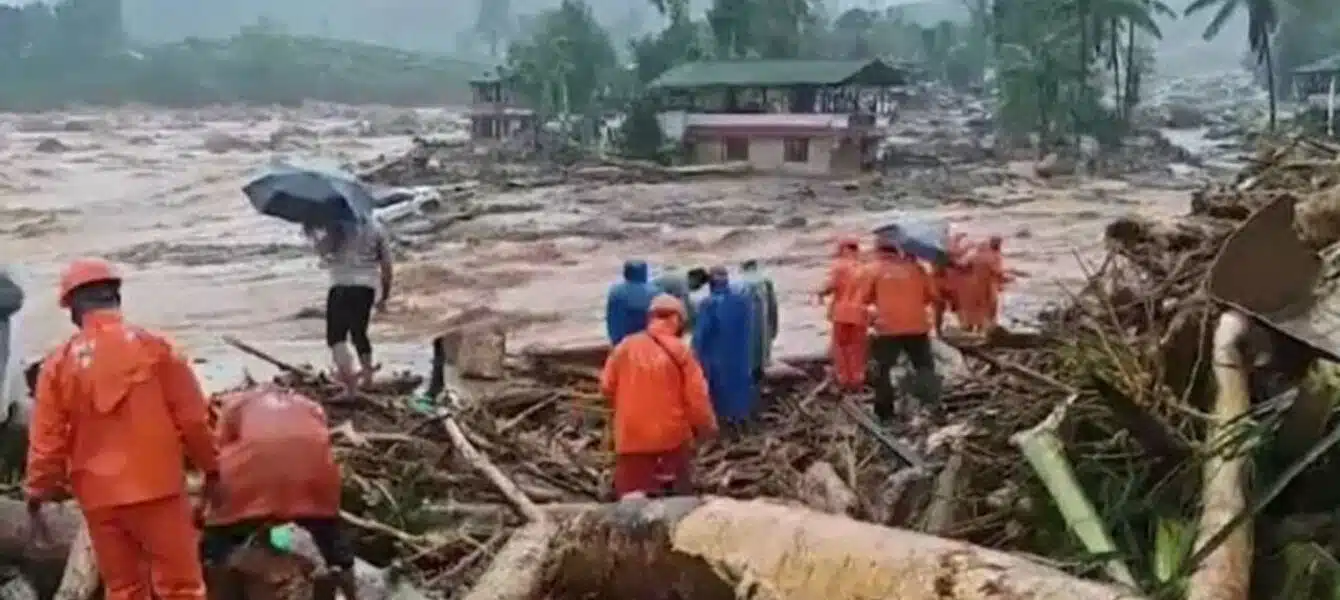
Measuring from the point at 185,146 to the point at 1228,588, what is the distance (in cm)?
6729

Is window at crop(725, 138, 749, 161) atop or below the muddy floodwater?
atop

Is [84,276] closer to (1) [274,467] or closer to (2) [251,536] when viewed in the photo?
(1) [274,467]

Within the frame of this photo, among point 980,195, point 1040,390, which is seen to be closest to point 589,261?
point 980,195

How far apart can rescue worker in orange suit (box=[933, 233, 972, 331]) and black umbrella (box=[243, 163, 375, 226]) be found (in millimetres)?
4445

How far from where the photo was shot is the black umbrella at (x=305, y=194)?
9.09m

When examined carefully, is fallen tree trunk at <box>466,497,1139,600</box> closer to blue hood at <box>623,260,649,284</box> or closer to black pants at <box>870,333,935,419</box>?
blue hood at <box>623,260,649,284</box>

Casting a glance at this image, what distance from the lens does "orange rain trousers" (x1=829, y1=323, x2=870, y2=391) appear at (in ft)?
36.5

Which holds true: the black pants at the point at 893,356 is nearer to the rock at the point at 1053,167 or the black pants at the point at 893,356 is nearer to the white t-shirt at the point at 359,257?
the white t-shirt at the point at 359,257

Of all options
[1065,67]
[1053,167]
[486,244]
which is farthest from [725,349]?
[1065,67]

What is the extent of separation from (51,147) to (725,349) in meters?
60.4

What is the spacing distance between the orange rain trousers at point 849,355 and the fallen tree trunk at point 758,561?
214 inches

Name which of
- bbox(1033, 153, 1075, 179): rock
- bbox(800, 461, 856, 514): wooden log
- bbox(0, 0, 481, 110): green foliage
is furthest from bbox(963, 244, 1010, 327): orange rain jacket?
bbox(0, 0, 481, 110): green foliage

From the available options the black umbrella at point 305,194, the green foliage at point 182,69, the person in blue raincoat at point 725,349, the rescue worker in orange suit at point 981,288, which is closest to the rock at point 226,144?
the green foliage at point 182,69

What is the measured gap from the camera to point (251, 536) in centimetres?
574
